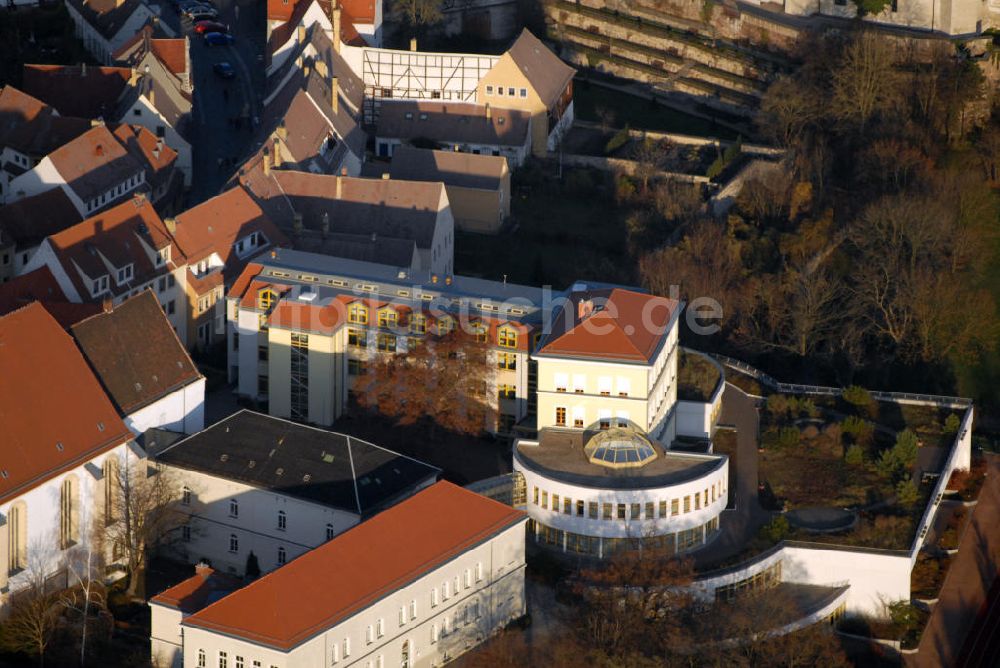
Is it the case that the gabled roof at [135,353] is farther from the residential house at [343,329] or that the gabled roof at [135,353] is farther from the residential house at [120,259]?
the residential house at [120,259]

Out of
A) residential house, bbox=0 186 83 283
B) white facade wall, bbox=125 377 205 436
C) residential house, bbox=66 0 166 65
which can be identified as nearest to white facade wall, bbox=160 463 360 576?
white facade wall, bbox=125 377 205 436

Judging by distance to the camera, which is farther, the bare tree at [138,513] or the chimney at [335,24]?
the chimney at [335,24]

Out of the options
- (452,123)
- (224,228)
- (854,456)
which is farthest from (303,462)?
(452,123)

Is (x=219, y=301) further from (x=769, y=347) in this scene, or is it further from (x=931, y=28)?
(x=931, y=28)

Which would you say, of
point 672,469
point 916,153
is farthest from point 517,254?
point 672,469

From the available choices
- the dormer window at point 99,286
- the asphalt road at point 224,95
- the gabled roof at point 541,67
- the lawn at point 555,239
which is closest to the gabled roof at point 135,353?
the dormer window at point 99,286

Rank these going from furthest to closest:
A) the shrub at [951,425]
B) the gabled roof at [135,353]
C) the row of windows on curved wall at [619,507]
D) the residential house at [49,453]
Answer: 1. the shrub at [951,425]
2. the gabled roof at [135,353]
3. the row of windows on curved wall at [619,507]
4. the residential house at [49,453]
